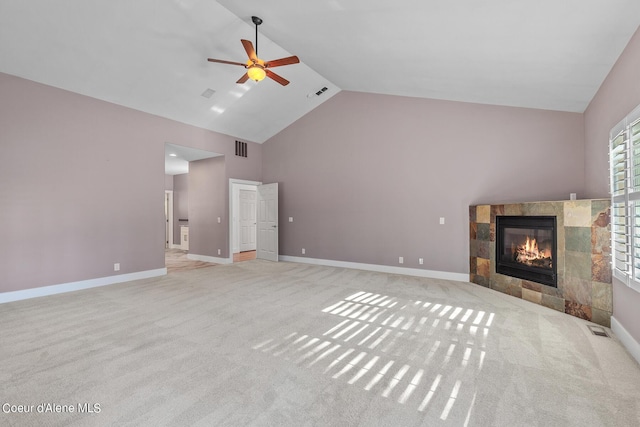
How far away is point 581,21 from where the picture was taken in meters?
2.57

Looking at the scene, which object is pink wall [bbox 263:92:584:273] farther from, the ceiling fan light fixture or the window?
the ceiling fan light fixture

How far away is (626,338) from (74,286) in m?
6.89

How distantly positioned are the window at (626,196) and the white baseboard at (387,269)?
2450 millimetres

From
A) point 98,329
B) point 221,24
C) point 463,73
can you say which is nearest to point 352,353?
point 98,329

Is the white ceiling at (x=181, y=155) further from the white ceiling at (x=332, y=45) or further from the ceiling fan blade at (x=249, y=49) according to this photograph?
the ceiling fan blade at (x=249, y=49)

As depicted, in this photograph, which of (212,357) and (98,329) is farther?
(98,329)

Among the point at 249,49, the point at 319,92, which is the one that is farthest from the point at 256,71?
the point at 319,92

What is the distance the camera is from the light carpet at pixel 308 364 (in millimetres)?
1788

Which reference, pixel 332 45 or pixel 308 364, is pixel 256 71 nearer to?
pixel 332 45

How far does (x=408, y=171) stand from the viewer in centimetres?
574

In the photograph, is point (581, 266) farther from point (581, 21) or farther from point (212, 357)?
point (212, 357)

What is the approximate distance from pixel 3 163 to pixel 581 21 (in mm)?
6831

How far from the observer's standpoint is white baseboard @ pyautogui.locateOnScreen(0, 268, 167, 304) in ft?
13.5

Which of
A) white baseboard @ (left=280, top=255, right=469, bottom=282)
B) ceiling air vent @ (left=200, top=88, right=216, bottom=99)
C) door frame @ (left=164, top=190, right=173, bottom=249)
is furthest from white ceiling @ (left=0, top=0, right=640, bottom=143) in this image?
door frame @ (left=164, top=190, right=173, bottom=249)
